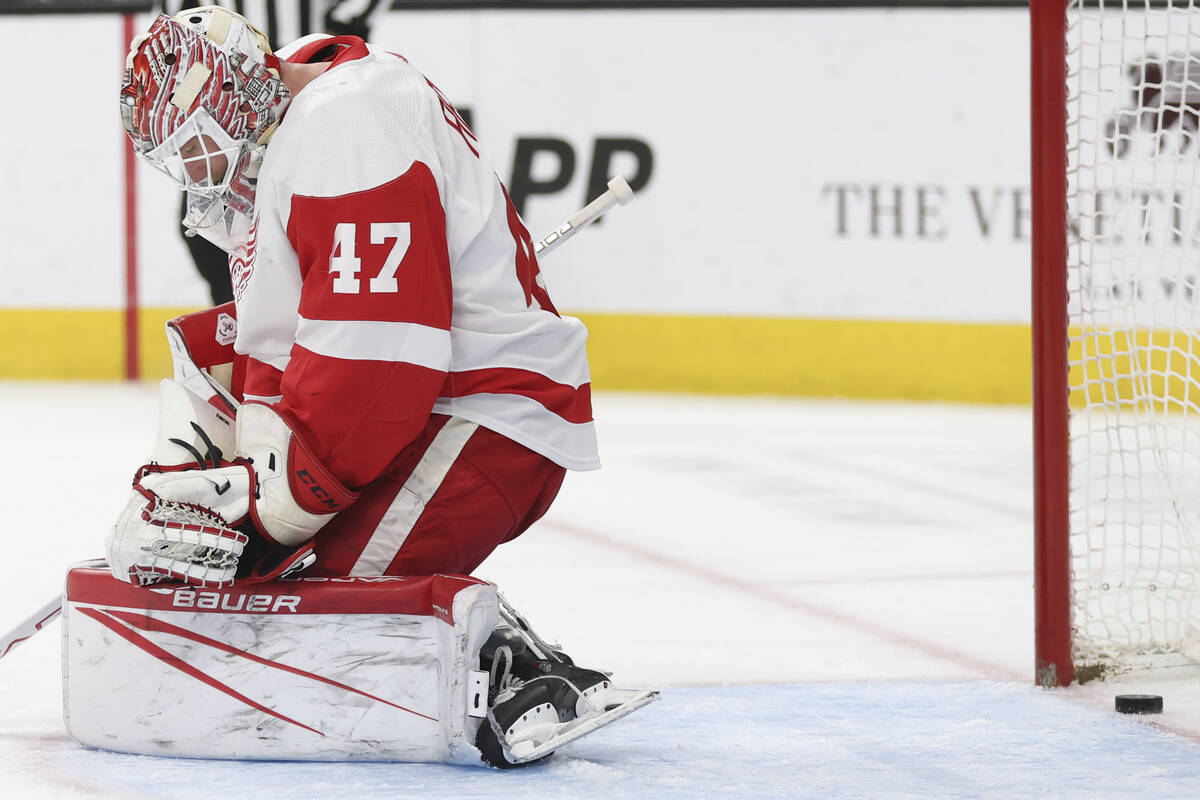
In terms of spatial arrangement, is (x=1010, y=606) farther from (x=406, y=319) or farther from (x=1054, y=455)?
(x=406, y=319)

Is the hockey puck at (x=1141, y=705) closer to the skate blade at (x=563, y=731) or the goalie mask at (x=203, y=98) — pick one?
the skate blade at (x=563, y=731)

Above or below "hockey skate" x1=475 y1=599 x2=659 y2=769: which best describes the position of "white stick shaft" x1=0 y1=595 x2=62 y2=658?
above

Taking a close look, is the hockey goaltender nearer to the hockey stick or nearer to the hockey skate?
the hockey skate

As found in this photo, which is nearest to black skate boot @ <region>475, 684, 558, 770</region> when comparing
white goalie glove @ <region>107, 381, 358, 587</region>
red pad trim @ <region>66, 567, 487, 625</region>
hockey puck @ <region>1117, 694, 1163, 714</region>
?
red pad trim @ <region>66, 567, 487, 625</region>

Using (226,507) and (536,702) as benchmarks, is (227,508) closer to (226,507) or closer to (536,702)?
(226,507)

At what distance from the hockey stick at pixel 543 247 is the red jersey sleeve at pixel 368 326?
0.29 m

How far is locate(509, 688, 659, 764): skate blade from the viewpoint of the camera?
2.00 m

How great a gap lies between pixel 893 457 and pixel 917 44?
6.68 ft

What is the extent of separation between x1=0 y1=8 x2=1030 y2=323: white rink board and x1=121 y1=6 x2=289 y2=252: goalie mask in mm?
4788

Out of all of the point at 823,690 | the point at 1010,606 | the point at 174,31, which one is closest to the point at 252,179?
the point at 174,31

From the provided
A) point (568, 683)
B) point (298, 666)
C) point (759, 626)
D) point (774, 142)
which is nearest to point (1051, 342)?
point (759, 626)

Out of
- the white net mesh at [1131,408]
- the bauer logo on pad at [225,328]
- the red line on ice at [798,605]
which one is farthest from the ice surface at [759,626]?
the bauer logo on pad at [225,328]

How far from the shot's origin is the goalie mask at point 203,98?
207 centimetres

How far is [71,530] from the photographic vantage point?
402 centimetres
